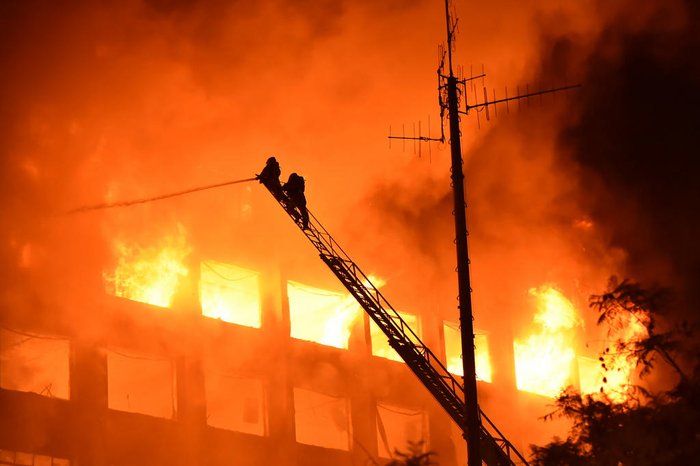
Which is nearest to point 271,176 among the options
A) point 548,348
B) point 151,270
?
point 151,270

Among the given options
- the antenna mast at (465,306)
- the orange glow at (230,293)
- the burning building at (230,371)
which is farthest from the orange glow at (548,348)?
the antenna mast at (465,306)

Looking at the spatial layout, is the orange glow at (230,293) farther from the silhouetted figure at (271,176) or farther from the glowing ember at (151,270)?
the silhouetted figure at (271,176)

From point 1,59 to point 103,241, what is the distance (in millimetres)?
5662

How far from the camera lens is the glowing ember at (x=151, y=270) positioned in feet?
107

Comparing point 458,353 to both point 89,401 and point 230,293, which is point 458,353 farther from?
point 89,401

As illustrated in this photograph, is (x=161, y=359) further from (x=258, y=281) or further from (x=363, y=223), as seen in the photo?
(x=363, y=223)

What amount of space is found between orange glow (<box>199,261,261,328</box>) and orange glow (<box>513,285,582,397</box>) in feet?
36.9

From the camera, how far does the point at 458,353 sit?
138ft

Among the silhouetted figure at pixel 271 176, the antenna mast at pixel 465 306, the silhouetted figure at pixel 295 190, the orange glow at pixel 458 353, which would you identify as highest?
the orange glow at pixel 458 353

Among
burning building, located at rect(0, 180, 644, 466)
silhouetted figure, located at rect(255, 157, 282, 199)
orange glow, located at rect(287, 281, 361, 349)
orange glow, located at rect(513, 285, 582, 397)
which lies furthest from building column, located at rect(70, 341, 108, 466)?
orange glow, located at rect(513, 285, 582, 397)

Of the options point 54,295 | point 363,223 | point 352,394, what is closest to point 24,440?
point 54,295

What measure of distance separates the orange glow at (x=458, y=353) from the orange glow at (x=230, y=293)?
798 centimetres

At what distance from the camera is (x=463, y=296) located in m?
18.9

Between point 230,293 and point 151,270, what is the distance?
10.8 feet
